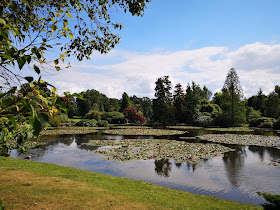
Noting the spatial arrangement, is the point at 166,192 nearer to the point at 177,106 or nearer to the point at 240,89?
the point at 240,89

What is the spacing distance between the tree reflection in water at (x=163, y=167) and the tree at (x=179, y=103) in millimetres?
36481

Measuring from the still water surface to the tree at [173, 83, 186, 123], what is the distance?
1351 inches

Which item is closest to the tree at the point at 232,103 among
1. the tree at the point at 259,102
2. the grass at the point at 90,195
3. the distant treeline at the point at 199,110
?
the distant treeline at the point at 199,110

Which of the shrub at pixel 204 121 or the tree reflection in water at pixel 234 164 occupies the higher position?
the shrub at pixel 204 121

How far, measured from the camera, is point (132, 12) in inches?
178

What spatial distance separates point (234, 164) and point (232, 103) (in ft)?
104

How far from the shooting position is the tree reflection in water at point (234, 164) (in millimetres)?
8429

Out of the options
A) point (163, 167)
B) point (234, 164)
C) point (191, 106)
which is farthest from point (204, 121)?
point (163, 167)

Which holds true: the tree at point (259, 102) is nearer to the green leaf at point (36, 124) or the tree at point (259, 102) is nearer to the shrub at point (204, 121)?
the shrub at point (204, 121)

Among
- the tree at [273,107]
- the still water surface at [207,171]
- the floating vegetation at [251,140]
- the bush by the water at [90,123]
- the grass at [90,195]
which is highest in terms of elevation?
the tree at [273,107]

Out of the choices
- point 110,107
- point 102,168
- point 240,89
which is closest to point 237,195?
point 102,168

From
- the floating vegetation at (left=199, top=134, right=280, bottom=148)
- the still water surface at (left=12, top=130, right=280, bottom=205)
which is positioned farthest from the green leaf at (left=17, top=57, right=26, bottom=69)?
the floating vegetation at (left=199, top=134, right=280, bottom=148)

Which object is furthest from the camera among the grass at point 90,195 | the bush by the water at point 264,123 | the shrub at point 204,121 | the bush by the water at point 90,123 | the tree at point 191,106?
the tree at point 191,106

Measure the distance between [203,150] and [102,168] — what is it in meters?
7.16
